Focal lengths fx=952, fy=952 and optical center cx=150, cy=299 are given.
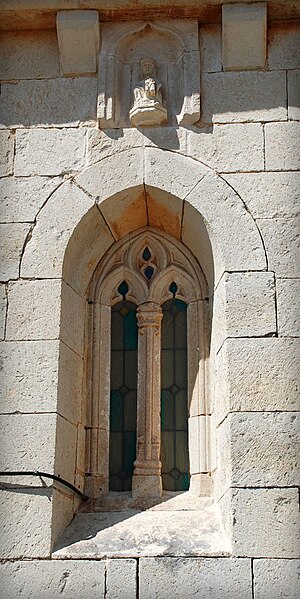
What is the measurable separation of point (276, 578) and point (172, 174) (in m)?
2.58

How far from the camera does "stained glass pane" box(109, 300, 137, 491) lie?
6.32 m

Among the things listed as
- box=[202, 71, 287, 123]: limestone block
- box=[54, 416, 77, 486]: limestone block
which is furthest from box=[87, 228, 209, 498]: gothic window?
box=[202, 71, 287, 123]: limestone block

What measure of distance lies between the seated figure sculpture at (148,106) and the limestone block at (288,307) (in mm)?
1388

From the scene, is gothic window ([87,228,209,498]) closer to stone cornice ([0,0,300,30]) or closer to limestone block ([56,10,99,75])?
limestone block ([56,10,99,75])

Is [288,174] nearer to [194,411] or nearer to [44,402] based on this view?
[194,411]

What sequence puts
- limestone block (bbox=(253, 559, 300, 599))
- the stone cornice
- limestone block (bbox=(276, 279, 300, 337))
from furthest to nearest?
the stone cornice, limestone block (bbox=(276, 279, 300, 337)), limestone block (bbox=(253, 559, 300, 599))

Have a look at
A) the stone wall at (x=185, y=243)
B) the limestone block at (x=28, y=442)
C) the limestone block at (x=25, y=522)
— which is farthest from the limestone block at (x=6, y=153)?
the limestone block at (x=25, y=522)

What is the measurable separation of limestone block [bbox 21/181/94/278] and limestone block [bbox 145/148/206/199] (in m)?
0.44

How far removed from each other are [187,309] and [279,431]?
128 centimetres

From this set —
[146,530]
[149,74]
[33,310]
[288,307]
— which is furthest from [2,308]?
[149,74]

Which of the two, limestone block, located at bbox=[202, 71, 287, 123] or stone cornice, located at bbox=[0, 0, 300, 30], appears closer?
limestone block, located at bbox=[202, 71, 287, 123]

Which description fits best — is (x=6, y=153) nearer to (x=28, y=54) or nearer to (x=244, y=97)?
(x=28, y=54)

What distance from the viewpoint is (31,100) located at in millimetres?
6418

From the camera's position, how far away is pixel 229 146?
6.18 meters
